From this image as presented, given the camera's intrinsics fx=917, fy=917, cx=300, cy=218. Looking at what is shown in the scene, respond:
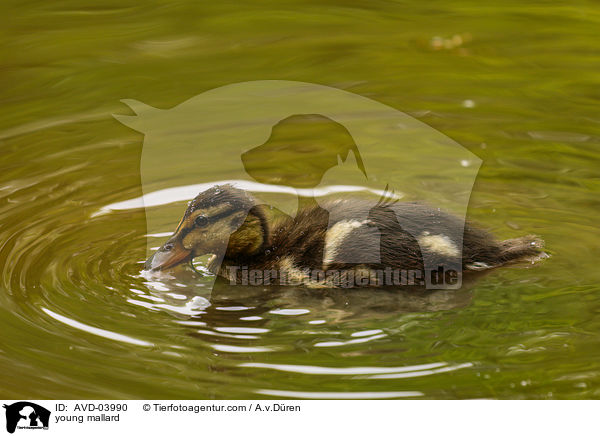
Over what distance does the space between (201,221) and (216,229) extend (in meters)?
0.07

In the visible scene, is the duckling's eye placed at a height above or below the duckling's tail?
above

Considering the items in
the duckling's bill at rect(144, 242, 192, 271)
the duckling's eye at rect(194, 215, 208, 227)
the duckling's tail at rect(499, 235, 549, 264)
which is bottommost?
the duckling's tail at rect(499, 235, 549, 264)

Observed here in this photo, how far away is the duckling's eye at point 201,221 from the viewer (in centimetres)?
347

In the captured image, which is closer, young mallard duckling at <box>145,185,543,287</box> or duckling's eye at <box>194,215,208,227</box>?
young mallard duckling at <box>145,185,543,287</box>

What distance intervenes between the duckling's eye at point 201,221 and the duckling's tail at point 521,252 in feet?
3.64

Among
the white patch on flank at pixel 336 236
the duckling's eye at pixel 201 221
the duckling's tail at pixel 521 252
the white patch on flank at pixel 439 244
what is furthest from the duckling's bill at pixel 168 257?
the duckling's tail at pixel 521 252

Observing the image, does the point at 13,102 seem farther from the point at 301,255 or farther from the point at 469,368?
the point at 469,368

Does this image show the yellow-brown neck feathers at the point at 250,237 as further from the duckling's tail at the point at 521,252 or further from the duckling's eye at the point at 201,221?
the duckling's tail at the point at 521,252

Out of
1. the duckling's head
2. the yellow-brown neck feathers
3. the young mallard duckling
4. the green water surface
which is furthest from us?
the yellow-brown neck feathers

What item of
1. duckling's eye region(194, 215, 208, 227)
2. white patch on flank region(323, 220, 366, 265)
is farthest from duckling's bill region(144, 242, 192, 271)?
white patch on flank region(323, 220, 366, 265)

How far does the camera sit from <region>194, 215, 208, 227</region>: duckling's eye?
347 centimetres

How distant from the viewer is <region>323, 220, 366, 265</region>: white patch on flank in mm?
3373

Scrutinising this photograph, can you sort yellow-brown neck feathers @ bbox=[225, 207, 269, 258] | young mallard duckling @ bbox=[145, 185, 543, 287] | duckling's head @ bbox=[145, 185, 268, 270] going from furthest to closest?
yellow-brown neck feathers @ bbox=[225, 207, 269, 258] → duckling's head @ bbox=[145, 185, 268, 270] → young mallard duckling @ bbox=[145, 185, 543, 287]

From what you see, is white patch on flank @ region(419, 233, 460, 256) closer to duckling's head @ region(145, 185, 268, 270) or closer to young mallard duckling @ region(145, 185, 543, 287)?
young mallard duckling @ region(145, 185, 543, 287)
